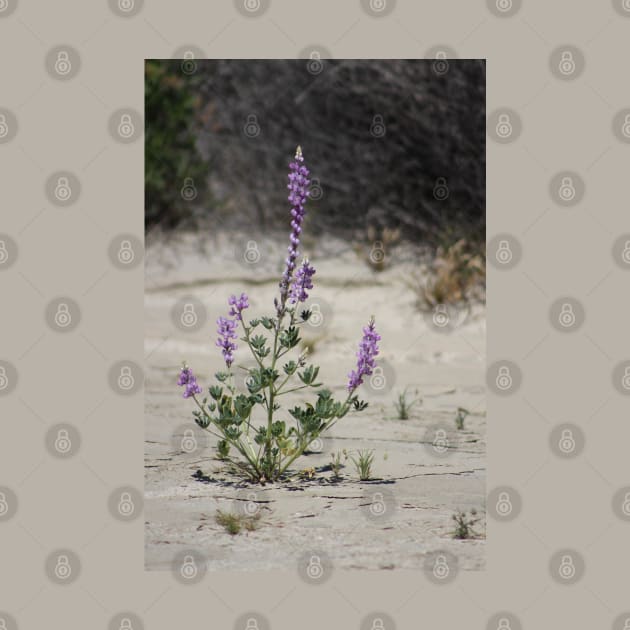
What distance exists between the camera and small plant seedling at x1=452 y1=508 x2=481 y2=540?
12.7ft

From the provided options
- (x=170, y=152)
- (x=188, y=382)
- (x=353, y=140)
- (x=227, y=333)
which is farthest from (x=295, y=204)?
(x=170, y=152)

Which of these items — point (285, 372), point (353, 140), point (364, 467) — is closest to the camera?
point (285, 372)

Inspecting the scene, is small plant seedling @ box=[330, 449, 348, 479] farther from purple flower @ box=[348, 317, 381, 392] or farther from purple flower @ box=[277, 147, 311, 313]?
purple flower @ box=[277, 147, 311, 313]

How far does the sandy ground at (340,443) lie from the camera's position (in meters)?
3.82

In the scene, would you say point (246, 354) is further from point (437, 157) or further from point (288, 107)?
point (288, 107)

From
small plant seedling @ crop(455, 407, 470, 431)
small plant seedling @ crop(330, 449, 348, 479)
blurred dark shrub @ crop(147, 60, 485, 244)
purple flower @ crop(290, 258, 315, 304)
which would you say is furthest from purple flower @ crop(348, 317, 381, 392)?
blurred dark shrub @ crop(147, 60, 485, 244)

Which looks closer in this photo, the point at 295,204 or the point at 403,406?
the point at 295,204

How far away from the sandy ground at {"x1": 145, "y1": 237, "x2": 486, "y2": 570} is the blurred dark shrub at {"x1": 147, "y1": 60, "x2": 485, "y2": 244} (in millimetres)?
775

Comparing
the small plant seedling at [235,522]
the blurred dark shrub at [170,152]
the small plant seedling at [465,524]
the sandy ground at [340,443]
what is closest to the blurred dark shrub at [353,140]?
the blurred dark shrub at [170,152]

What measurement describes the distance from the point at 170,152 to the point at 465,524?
7201mm

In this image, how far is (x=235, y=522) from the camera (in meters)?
3.90

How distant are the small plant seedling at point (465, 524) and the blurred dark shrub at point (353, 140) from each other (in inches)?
197

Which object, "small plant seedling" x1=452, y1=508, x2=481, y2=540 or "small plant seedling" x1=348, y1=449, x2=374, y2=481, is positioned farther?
"small plant seedling" x1=348, y1=449, x2=374, y2=481

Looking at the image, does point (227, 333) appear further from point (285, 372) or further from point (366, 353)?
point (366, 353)
